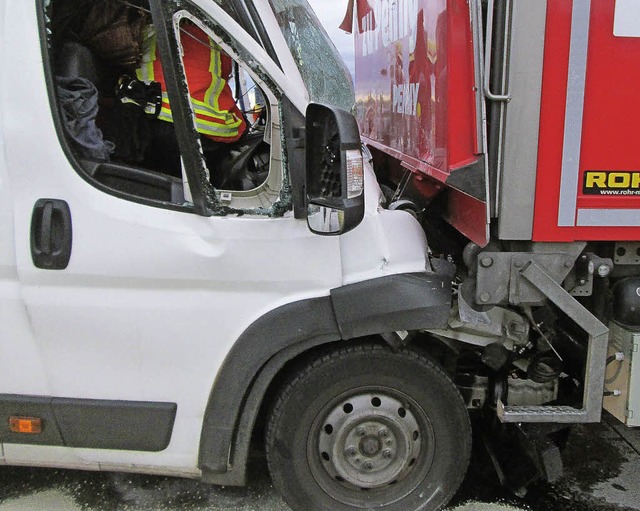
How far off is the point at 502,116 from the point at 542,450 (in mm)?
1558

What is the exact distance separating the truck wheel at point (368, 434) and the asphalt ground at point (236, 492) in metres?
0.37

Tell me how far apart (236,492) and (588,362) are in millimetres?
1818

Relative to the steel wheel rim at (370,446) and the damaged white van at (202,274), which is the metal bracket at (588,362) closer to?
the damaged white van at (202,274)

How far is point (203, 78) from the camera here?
8.03 feet

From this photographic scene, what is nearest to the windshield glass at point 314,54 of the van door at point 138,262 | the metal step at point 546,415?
the van door at point 138,262

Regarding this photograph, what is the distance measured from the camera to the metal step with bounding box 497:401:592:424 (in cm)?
257

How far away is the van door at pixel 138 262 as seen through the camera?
2270 millimetres

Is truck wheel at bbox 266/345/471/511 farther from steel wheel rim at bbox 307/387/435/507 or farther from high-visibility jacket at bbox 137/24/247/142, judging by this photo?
high-visibility jacket at bbox 137/24/247/142

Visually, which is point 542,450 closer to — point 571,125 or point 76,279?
point 571,125

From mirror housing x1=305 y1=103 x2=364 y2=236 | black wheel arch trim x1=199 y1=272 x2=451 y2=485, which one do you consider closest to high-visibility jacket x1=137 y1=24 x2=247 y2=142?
mirror housing x1=305 y1=103 x2=364 y2=236

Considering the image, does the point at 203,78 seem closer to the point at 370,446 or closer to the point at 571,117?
the point at 571,117

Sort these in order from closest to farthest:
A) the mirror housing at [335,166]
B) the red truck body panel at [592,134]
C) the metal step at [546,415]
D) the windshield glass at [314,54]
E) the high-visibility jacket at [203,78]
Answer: the mirror housing at [335,166] → the red truck body panel at [592,134] → the high-visibility jacket at [203,78] → the metal step at [546,415] → the windshield glass at [314,54]

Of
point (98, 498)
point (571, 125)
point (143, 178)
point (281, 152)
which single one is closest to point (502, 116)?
point (571, 125)

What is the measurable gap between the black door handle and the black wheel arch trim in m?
0.77
